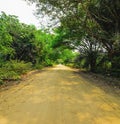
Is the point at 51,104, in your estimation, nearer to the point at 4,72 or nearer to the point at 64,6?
the point at 4,72

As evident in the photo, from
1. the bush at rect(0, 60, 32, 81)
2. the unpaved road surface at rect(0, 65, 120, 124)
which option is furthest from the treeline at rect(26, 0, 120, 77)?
the unpaved road surface at rect(0, 65, 120, 124)

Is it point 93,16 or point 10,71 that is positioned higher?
point 93,16

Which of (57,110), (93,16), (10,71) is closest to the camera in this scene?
(57,110)

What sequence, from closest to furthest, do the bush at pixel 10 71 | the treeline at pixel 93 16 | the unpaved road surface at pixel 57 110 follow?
the unpaved road surface at pixel 57 110, the bush at pixel 10 71, the treeline at pixel 93 16

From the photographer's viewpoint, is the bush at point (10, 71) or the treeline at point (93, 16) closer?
the bush at point (10, 71)

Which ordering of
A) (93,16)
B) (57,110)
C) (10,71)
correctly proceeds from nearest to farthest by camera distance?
(57,110)
(10,71)
(93,16)

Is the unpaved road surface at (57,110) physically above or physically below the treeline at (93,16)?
below

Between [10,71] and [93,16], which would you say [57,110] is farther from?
[93,16]

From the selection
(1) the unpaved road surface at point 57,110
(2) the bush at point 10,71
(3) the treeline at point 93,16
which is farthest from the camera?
(3) the treeline at point 93,16

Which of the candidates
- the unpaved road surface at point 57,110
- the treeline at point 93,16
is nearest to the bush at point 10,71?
the treeline at point 93,16

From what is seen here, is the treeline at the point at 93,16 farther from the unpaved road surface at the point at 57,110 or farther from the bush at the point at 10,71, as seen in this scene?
the unpaved road surface at the point at 57,110

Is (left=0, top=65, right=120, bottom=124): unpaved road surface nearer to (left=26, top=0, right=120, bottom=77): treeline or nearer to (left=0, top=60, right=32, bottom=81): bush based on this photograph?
(left=0, top=60, right=32, bottom=81): bush

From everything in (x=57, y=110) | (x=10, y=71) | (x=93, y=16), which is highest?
(x=93, y=16)

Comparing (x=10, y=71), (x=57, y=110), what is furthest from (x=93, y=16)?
(x=57, y=110)
